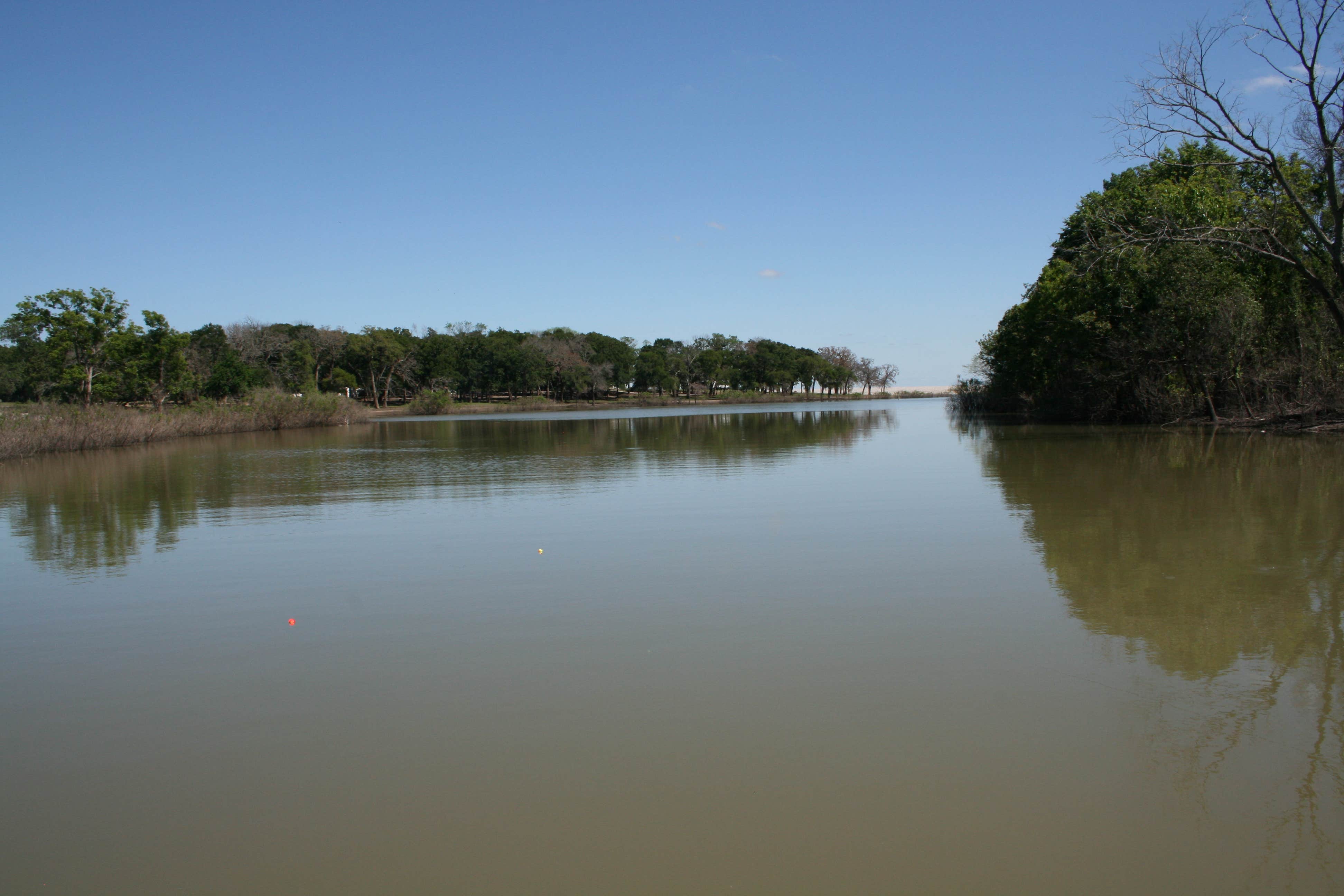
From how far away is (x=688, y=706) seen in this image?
16.2ft

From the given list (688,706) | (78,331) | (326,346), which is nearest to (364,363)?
(326,346)

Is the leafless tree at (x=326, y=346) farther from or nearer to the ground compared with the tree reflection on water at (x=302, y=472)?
farther from the ground

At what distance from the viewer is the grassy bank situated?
26.6m

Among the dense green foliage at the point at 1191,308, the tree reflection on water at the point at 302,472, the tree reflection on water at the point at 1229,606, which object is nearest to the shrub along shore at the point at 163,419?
the tree reflection on water at the point at 302,472

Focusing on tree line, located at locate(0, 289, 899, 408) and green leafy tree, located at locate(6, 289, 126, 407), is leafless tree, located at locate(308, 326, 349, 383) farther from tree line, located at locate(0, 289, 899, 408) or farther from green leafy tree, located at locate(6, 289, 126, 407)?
green leafy tree, located at locate(6, 289, 126, 407)

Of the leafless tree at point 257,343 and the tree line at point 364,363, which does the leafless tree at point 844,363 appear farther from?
the leafless tree at point 257,343

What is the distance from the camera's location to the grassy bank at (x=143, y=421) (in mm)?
26641

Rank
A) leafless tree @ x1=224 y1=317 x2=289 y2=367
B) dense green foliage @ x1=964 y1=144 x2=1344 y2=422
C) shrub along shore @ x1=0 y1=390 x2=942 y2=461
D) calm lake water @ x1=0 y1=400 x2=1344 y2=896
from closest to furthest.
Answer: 1. calm lake water @ x1=0 y1=400 x2=1344 y2=896
2. dense green foliage @ x1=964 y1=144 x2=1344 y2=422
3. shrub along shore @ x1=0 y1=390 x2=942 y2=461
4. leafless tree @ x1=224 y1=317 x2=289 y2=367

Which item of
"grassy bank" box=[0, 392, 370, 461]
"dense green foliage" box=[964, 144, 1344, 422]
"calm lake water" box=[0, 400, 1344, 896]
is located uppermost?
"dense green foliage" box=[964, 144, 1344, 422]

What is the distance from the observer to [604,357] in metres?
102

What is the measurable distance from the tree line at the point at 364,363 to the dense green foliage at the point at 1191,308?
1447 inches

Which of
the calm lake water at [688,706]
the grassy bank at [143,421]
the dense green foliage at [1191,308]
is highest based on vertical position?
the dense green foliage at [1191,308]

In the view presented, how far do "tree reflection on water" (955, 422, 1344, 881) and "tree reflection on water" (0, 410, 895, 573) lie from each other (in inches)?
331

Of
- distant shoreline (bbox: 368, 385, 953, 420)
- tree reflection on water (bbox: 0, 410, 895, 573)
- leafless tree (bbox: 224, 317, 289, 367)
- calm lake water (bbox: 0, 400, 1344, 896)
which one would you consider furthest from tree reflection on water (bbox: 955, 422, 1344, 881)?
leafless tree (bbox: 224, 317, 289, 367)
